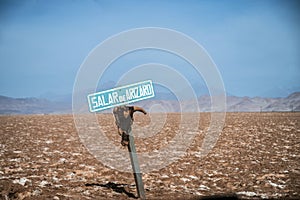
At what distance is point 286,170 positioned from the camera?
38.3ft

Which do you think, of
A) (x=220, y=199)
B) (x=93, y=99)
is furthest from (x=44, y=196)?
(x=220, y=199)

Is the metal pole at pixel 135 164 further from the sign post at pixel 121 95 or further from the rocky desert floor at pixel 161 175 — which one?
the sign post at pixel 121 95

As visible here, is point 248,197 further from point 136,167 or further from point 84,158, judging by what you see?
point 84,158

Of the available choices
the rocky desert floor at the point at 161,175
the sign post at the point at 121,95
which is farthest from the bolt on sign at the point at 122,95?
the rocky desert floor at the point at 161,175

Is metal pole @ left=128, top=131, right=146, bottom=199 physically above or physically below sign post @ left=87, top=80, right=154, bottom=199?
below

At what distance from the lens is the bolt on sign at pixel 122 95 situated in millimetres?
7203

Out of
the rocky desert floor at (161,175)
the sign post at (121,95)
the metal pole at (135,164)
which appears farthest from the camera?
the rocky desert floor at (161,175)

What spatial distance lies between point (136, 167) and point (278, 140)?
1423 cm

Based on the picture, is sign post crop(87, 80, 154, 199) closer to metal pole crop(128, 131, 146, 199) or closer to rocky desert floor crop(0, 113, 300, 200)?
metal pole crop(128, 131, 146, 199)

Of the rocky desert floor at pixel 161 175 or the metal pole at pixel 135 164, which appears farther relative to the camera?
the rocky desert floor at pixel 161 175

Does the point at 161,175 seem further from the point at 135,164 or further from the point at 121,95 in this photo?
the point at 121,95

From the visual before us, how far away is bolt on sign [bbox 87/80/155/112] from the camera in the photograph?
7203 millimetres

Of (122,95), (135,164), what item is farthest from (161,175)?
(122,95)

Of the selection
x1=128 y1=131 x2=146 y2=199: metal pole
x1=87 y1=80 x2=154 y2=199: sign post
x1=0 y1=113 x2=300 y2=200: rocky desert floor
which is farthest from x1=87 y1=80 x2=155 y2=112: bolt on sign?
x1=0 y1=113 x2=300 y2=200: rocky desert floor
